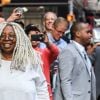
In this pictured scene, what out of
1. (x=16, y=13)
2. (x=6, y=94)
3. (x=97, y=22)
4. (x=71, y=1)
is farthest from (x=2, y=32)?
(x=97, y=22)

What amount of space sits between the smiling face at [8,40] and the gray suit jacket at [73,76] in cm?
182

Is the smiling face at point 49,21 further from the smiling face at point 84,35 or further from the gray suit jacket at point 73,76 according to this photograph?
the gray suit jacket at point 73,76

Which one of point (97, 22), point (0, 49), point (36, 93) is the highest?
point (0, 49)

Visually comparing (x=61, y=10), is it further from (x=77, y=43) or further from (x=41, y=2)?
(x=77, y=43)

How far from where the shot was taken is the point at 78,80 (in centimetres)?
820

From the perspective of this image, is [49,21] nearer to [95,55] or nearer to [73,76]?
[95,55]

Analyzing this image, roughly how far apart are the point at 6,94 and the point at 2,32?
703mm

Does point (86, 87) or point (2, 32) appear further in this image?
point (86, 87)

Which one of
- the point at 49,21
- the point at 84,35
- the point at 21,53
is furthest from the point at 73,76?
the point at 49,21

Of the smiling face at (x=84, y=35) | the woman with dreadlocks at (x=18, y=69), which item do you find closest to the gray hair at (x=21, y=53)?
the woman with dreadlocks at (x=18, y=69)

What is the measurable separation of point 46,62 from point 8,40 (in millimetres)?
1994

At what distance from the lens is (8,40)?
6.39m

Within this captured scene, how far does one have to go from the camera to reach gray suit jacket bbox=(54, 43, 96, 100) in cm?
812

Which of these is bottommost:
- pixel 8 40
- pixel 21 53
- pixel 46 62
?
pixel 46 62
